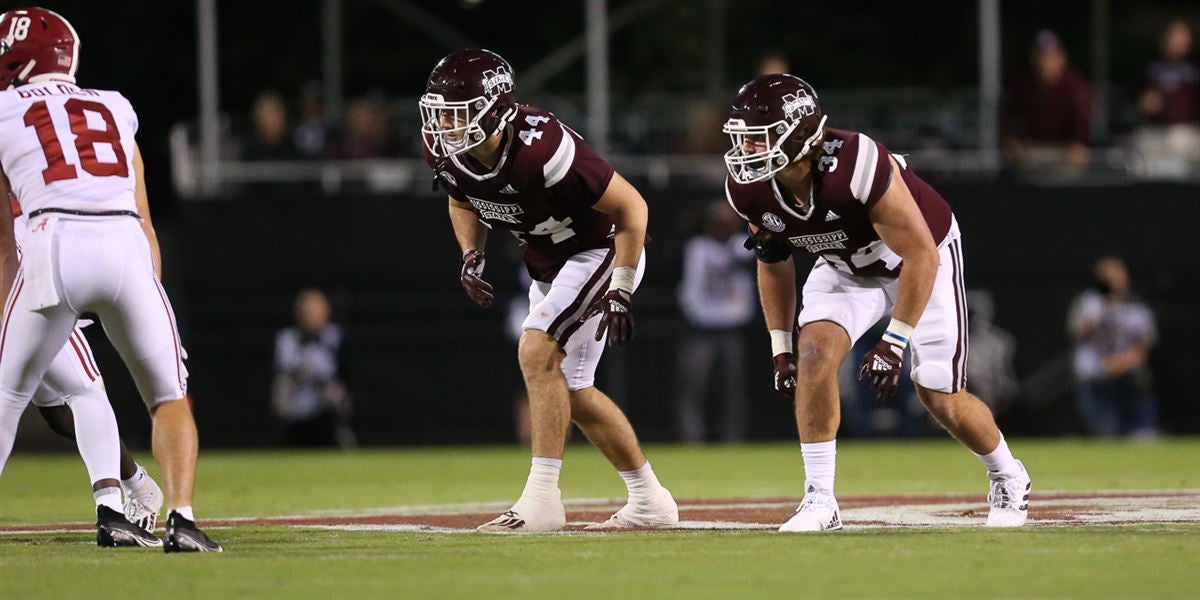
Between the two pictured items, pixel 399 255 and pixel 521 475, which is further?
pixel 399 255

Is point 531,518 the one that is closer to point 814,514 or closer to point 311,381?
point 814,514

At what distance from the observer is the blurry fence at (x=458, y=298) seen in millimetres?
16406

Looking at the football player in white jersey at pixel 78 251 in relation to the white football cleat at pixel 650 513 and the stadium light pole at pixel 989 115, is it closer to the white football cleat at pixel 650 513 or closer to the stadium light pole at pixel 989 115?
the white football cleat at pixel 650 513

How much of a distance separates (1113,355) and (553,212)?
934 centimetres

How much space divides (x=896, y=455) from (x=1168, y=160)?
437 cm

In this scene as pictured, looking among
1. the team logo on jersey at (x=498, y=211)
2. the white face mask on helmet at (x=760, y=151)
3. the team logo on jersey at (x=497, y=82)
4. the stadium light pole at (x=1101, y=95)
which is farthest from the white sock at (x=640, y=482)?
the stadium light pole at (x=1101, y=95)

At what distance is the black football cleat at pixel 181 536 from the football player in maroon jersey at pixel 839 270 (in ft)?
7.15

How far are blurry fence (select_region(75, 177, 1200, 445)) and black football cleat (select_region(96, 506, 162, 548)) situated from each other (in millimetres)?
9514

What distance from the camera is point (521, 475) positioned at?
12336 millimetres

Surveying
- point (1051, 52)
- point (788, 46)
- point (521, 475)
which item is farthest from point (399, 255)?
point (788, 46)

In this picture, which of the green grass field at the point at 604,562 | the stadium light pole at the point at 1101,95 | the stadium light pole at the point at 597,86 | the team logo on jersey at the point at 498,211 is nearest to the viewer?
the green grass field at the point at 604,562

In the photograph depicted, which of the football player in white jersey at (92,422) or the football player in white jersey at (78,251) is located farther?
the football player in white jersey at (92,422)

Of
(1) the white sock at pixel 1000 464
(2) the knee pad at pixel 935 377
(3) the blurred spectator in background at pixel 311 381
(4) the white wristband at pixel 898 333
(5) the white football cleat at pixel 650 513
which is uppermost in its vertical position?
(4) the white wristband at pixel 898 333

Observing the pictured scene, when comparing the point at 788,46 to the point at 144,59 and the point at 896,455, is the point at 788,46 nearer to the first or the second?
the point at 144,59
